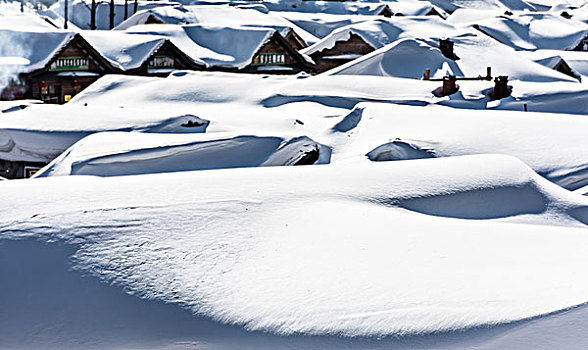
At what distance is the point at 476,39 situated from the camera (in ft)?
70.8

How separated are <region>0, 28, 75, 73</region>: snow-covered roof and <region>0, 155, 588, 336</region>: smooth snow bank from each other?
1660 centimetres

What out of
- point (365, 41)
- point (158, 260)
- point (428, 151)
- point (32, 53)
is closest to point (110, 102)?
point (428, 151)

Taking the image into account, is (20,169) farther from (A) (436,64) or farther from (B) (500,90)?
(A) (436,64)

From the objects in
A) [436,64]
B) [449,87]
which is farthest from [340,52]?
[449,87]

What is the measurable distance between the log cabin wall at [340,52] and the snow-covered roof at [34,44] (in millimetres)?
→ 7523

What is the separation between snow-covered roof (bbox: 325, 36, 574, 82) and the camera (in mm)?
17781

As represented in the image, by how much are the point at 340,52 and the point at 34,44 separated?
8704 millimetres

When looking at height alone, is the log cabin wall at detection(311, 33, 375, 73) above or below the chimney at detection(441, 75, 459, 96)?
below

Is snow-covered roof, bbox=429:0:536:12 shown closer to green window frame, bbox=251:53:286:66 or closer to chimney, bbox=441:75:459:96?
green window frame, bbox=251:53:286:66

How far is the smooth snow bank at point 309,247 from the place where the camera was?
4.12 meters

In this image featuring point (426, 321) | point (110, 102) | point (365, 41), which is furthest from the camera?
point (365, 41)

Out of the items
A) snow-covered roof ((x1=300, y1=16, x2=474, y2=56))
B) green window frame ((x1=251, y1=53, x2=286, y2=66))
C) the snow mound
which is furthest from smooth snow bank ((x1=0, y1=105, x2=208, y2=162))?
snow-covered roof ((x1=300, y1=16, x2=474, y2=56))

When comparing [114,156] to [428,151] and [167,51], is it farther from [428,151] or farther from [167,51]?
[167,51]

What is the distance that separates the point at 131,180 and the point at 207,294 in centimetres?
174
